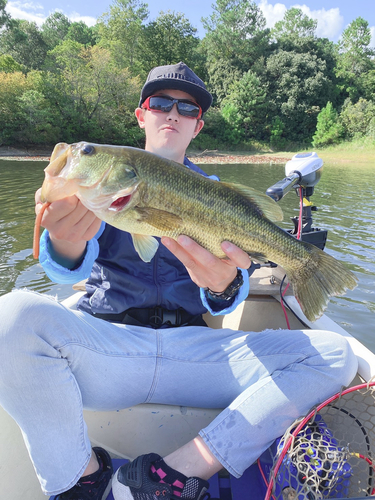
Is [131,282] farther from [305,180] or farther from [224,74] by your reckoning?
[224,74]

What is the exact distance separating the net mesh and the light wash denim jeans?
12 cm

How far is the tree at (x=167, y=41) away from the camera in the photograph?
49.2 metres

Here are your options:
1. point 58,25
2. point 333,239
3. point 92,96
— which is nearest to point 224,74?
point 92,96

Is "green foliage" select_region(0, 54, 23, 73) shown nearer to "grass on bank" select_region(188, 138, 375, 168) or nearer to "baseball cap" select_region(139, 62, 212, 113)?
"grass on bank" select_region(188, 138, 375, 168)

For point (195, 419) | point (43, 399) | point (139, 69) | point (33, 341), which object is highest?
point (139, 69)

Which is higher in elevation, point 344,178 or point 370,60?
point 370,60

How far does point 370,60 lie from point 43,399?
6904 centimetres

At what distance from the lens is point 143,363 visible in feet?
6.27

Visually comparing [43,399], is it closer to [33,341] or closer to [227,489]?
[33,341]

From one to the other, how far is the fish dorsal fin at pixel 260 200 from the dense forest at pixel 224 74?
124 ft

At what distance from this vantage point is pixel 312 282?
7.01 feet

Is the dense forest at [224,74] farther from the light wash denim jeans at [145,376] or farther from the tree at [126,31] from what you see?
the light wash denim jeans at [145,376]

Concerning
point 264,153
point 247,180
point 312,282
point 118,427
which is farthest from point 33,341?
point 264,153

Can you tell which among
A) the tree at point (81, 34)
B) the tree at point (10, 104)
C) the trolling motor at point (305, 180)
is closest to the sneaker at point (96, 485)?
the trolling motor at point (305, 180)
